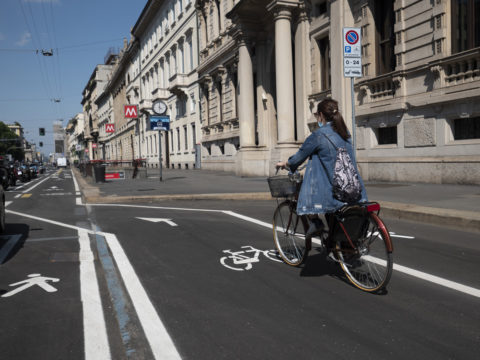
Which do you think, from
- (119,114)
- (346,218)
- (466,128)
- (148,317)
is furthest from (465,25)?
(119,114)

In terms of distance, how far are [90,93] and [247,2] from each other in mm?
110432

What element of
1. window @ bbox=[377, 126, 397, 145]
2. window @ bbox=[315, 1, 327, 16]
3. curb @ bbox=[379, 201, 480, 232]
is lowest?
curb @ bbox=[379, 201, 480, 232]

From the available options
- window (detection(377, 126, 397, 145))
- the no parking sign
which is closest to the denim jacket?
the no parking sign

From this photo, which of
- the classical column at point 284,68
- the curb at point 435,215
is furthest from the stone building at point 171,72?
the curb at point 435,215

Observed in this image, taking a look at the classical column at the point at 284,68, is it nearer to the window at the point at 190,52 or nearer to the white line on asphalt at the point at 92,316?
the white line on asphalt at the point at 92,316

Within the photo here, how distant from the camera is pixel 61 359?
295cm

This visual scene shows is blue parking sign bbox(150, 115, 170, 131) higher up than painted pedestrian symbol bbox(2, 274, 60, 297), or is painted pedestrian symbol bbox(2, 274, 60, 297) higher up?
blue parking sign bbox(150, 115, 170, 131)

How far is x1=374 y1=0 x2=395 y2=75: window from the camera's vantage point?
15.4 m

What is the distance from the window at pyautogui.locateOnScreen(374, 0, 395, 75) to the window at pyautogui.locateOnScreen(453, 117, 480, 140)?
137 inches

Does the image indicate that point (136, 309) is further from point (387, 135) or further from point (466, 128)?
point (387, 135)

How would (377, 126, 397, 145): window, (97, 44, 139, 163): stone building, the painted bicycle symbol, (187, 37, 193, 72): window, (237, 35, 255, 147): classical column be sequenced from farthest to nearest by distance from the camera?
(97, 44, 139, 163): stone building, (187, 37, 193, 72): window, (237, 35, 255, 147): classical column, (377, 126, 397, 145): window, the painted bicycle symbol

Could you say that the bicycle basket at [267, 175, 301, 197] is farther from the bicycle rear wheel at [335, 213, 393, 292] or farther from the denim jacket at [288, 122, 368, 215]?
the bicycle rear wheel at [335, 213, 393, 292]

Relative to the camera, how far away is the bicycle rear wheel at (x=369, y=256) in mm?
3951

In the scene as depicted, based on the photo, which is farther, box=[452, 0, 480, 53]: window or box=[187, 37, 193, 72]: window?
box=[187, 37, 193, 72]: window
